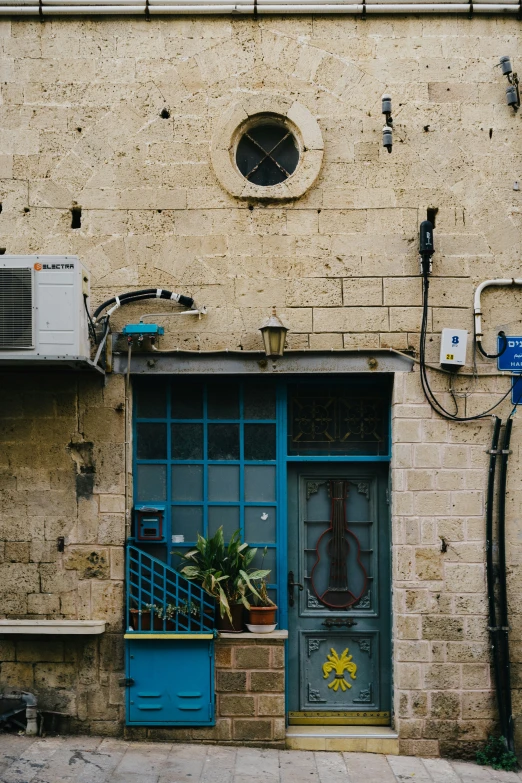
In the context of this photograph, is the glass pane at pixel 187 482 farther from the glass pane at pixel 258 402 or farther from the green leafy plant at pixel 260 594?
the green leafy plant at pixel 260 594

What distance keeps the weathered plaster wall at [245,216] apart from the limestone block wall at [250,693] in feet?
3.57

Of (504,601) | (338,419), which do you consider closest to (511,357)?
(338,419)

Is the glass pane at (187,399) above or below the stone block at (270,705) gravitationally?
above

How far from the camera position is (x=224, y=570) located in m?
6.18

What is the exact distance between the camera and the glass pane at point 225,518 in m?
6.52

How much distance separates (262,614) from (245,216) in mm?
3338

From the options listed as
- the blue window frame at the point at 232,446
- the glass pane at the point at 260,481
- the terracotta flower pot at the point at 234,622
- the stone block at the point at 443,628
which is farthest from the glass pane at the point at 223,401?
the stone block at the point at 443,628

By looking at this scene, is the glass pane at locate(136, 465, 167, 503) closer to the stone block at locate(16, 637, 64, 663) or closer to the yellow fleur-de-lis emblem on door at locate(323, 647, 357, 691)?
the stone block at locate(16, 637, 64, 663)

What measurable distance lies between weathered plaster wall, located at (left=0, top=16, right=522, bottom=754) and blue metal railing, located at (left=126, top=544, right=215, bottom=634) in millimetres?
166

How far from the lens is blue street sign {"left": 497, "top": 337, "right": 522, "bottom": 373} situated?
6.36 m

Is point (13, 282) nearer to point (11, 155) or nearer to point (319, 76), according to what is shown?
point (11, 155)

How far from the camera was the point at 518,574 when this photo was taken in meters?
6.24

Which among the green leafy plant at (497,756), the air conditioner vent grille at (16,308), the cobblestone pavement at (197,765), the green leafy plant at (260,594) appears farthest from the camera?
the green leafy plant at (260,594)

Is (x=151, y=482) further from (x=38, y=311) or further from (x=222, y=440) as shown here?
(x=38, y=311)
